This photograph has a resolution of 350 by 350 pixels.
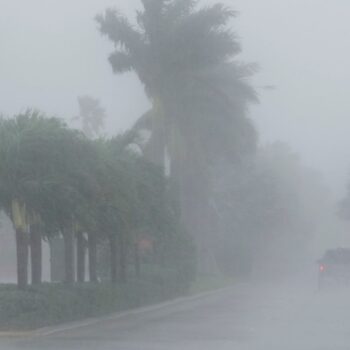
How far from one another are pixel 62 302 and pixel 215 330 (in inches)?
176

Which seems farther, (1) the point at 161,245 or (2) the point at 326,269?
(2) the point at 326,269

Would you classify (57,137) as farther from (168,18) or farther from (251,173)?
(251,173)

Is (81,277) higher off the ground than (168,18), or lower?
lower

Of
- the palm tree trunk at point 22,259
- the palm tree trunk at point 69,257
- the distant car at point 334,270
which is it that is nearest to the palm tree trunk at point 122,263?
the palm tree trunk at point 69,257

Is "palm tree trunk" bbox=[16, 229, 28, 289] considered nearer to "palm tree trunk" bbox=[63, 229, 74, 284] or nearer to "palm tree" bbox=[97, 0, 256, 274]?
"palm tree trunk" bbox=[63, 229, 74, 284]

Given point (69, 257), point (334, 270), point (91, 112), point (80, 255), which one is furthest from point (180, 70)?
point (91, 112)

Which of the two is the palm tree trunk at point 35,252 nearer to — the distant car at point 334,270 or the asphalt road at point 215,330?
the asphalt road at point 215,330

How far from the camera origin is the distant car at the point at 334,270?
52.9 metres

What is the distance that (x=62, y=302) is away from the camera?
94.7ft

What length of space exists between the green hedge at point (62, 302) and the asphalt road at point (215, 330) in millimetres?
518

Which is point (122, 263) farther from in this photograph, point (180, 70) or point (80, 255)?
point (180, 70)

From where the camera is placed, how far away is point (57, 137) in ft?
94.1

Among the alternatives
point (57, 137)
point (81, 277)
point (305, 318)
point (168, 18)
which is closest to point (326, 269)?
point (168, 18)

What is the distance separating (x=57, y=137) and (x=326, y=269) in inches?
1057
